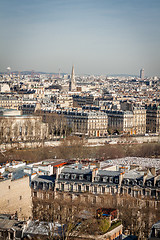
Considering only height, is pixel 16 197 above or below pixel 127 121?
above

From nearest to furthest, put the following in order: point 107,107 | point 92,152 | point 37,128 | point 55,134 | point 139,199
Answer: point 139,199
point 92,152
point 37,128
point 55,134
point 107,107

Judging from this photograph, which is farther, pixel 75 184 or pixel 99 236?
pixel 75 184

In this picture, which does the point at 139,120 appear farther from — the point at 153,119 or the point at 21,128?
the point at 21,128

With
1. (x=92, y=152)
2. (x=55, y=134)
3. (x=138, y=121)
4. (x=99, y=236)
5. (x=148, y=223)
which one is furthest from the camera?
(x=138, y=121)

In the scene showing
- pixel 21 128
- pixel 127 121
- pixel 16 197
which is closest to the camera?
pixel 16 197

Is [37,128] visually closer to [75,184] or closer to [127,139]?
[127,139]

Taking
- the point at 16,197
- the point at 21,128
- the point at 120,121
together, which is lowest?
the point at 21,128

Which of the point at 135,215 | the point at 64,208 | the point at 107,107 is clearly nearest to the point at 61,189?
the point at 64,208

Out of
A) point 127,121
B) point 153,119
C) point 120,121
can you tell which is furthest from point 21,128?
point 153,119

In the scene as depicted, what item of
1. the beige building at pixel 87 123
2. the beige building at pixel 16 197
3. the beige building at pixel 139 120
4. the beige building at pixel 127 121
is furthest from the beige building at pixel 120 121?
the beige building at pixel 16 197
